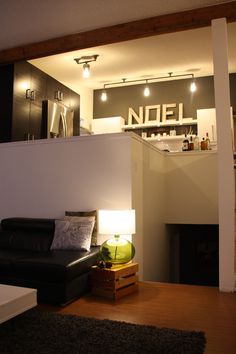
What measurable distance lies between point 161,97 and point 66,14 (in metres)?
3.42

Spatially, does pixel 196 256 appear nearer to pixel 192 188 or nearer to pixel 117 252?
pixel 192 188

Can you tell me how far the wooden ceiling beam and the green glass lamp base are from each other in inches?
116

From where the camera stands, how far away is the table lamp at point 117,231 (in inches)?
133

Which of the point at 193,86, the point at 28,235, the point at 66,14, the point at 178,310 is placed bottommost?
the point at 178,310

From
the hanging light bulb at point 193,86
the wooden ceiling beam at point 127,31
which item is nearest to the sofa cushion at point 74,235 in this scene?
the wooden ceiling beam at point 127,31

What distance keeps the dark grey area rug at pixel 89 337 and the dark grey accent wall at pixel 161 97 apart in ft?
18.4

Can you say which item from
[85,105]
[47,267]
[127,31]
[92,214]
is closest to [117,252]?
[92,214]

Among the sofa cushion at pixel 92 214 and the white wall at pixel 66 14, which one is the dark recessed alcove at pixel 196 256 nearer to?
the sofa cushion at pixel 92 214

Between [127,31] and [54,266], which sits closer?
[54,266]

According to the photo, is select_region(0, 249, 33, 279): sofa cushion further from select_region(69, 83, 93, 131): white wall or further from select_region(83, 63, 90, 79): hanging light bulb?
select_region(69, 83, 93, 131): white wall

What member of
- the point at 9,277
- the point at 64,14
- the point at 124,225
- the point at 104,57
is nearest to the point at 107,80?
the point at 104,57

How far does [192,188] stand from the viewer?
5.07 m

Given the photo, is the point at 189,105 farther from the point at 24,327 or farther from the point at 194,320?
the point at 24,327

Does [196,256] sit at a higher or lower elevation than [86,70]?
lower
